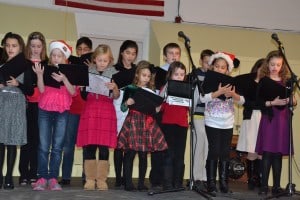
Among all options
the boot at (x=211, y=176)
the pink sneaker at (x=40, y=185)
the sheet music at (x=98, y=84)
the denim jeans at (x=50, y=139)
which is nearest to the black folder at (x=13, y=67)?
the denim jeans at (x=50, y=139)

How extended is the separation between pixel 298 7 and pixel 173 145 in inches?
173

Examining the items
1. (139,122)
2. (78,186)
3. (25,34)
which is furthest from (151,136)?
(25,34)

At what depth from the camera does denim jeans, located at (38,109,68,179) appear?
3.82 m

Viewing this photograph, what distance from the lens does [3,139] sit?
3.66m

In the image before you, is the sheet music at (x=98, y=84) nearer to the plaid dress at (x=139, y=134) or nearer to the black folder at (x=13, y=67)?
Answer: the plaid dress at (x=139, y=134)

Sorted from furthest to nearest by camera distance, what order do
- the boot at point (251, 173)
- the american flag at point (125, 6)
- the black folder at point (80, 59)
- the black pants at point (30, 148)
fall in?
the american flag at point (125, 6) → the boot at point (251, 173) → the black folder at point (80, 59) → the black pants at point (30, 148)

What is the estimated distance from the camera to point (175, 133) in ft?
13.3

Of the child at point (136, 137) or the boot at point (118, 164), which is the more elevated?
the child at point (136, 137)

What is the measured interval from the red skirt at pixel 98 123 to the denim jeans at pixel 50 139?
17cm

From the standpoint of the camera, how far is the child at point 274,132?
4.07 metres

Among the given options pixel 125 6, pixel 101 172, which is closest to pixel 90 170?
pixel 101 172

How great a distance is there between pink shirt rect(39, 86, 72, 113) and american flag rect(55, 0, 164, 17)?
9.15ft

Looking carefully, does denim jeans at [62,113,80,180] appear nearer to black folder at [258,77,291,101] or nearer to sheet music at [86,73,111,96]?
sheet music at [86,73,111,96]

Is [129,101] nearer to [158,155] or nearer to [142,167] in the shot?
[142,167]
